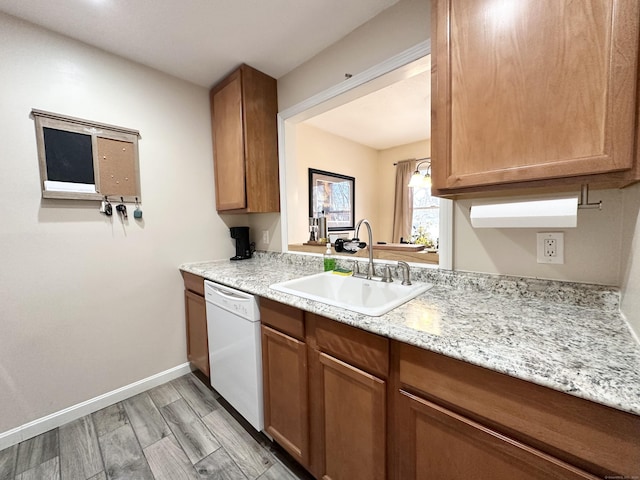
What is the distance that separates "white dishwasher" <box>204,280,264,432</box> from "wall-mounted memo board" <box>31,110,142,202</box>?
91 centimetres

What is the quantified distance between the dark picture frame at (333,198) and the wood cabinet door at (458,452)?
2428 millimetres

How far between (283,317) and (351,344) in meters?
0.38

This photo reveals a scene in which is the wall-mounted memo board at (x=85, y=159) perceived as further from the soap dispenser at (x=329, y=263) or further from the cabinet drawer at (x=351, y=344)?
the cabinet drawer at (x=351, y=344)

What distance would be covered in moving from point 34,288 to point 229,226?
1.28 meters

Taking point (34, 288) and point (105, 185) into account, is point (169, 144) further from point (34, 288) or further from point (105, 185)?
point (34, 288)

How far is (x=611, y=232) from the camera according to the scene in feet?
3.02

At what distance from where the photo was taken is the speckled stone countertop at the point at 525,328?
56cm

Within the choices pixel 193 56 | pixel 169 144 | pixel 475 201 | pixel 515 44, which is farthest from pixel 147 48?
pixel 475 201

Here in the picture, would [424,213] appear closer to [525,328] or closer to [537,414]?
[525,328]

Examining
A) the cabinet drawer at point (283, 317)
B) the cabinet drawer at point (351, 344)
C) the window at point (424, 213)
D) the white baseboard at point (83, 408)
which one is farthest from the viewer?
the window at point (424, 213)

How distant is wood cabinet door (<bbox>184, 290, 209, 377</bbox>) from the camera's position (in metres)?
1.85

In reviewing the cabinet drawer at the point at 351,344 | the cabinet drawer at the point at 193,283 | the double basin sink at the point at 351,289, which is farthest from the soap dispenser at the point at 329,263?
the cabinet drawer at the point at 193,283

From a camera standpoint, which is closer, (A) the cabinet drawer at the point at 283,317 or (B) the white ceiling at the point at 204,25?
(A) the cabinet drawer at the point at 283,317

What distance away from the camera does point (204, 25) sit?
4.95 feet
